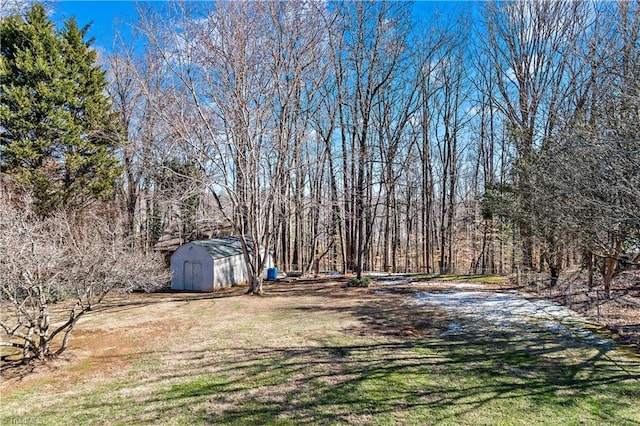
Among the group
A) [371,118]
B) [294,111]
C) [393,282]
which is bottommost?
[393,282]

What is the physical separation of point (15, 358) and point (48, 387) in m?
1.78

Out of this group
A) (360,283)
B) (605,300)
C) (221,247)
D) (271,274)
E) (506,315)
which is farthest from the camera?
(271,274)

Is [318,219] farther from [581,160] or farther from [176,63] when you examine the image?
[581,160]

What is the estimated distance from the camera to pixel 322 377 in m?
5.27

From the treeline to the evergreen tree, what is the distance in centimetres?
36

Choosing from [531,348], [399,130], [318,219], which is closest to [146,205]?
[318,219]

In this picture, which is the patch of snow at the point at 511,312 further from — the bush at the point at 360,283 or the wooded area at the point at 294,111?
the bush at the point at 360,283

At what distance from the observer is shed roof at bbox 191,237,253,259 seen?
1526 cm

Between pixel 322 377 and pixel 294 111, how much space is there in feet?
34.2

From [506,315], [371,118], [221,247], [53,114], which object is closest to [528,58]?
[371,118]

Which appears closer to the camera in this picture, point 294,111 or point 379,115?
point 294,111

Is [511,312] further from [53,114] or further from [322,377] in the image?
[53,114]

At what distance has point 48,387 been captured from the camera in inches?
203

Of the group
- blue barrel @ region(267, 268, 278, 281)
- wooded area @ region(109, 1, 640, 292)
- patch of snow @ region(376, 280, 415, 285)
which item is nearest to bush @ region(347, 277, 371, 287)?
wooded area @ region(109, 1, 640, 292)
